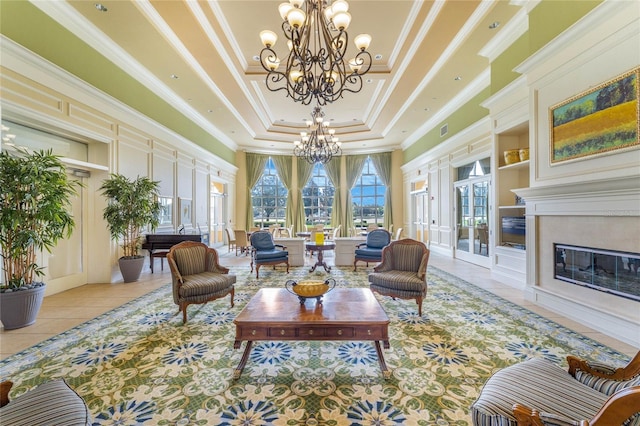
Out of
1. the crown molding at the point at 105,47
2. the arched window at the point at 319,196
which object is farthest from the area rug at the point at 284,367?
the arched window at the point at 319,196

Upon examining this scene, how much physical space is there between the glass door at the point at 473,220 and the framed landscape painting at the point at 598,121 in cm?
254

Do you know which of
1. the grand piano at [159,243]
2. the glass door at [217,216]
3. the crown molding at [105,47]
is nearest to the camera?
the crown molding at [105,47]

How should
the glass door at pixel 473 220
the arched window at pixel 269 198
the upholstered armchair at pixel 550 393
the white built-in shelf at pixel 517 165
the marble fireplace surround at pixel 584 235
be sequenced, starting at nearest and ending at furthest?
the upholstered armchair at pixel 550 393, the marble fireplace surround at pixel 584 235, the white built-in shelf at pixel 517 165, the glass door at pixel 473 220, the arched window at pixel 269 198

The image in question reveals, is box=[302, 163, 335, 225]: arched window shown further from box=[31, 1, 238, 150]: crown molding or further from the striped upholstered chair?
the striped upholstered chair

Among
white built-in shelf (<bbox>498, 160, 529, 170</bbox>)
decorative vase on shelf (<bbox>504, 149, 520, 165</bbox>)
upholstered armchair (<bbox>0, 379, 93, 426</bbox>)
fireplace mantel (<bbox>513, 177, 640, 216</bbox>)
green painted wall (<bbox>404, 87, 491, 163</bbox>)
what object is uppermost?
green painted wall (<bbox>404, 87, 491, 163</bbox>)

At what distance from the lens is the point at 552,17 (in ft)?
11.2

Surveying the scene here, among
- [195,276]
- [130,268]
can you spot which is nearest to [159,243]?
[130,268]

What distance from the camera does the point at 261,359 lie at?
2451 millimetres

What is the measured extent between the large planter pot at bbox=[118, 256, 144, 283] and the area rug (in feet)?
5.77

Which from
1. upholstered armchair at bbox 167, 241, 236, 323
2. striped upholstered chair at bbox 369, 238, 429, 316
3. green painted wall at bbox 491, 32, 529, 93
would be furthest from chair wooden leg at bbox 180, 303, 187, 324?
green painted wall at bbox 491, 32, 529, 93

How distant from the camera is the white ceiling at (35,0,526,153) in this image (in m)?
3.86

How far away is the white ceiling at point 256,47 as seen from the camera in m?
3.86

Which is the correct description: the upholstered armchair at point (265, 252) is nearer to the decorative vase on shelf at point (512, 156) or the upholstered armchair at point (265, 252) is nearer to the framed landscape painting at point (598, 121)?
the decorative vase on shelf at point (512, 156)

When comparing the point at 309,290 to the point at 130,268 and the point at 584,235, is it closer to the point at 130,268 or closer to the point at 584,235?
the point at 584,235
